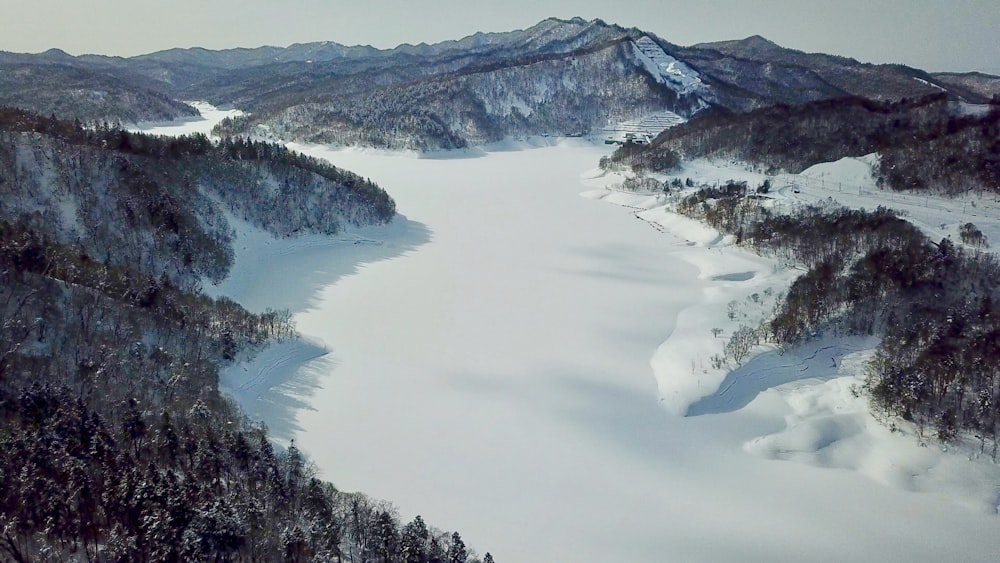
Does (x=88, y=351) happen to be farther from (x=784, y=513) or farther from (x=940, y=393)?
(x=940, y=393)

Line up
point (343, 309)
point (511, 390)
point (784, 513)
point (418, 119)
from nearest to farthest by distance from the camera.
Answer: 1. point (784, 513)
2. point (511, 390)
3. point (343, 309)
4. point (418, 119)

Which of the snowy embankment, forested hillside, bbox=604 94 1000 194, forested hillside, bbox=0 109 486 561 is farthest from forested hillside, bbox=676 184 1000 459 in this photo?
forested hillside, bbox=0 109 486 561

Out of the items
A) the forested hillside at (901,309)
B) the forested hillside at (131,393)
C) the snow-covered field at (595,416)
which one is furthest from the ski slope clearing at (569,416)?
the forested hillside at (131,393)

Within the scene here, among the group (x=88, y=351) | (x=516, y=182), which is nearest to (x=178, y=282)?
(x=88, y=351)

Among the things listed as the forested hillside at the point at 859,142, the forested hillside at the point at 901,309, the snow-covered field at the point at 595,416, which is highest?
the forested hillside at the point at 859,142

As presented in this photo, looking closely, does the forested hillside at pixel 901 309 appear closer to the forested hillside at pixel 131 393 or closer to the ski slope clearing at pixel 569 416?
the ski slope clearing at pixel 569 416

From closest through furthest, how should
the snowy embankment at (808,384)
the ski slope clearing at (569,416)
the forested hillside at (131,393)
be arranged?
the forested hillside at (131,393) < the ski slope clearing at (569,416) < the snowy embankment at (808,384)
